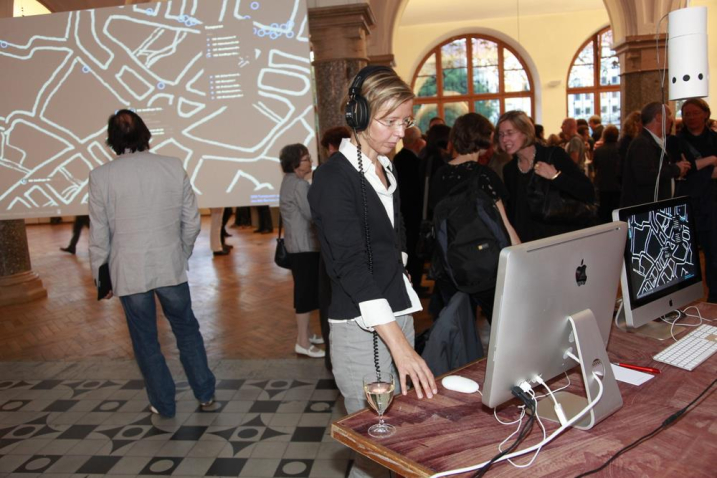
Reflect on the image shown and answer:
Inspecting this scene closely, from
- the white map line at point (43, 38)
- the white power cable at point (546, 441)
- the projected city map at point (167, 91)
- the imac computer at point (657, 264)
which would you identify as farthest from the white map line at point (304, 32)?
the white power cable at point (546, 441)

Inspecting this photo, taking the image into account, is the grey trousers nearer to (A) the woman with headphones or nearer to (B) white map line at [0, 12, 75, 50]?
(A) the woman with headphones

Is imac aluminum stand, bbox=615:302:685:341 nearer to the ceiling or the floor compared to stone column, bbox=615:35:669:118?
nearer to the floor

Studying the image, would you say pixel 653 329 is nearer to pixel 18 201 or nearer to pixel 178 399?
pixel 178 399

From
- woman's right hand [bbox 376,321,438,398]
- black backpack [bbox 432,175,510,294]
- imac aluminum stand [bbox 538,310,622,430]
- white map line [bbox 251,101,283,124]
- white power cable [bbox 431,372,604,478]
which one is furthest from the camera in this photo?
white map line [bbox 251,101,283,124]

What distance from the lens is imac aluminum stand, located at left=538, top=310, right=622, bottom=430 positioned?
141 cm

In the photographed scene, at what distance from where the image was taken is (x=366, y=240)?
1727 millimetres

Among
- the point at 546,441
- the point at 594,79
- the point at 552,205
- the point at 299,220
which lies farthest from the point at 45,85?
the point at 594,79

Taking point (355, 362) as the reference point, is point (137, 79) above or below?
above

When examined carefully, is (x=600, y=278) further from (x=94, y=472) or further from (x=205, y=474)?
(x=94, y=472)

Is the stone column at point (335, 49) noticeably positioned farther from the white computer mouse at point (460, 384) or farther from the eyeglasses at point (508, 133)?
the white computer mouse at point (460, 384)

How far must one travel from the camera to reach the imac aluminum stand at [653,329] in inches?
80.8

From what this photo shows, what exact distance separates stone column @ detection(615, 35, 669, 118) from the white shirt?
21.9ft

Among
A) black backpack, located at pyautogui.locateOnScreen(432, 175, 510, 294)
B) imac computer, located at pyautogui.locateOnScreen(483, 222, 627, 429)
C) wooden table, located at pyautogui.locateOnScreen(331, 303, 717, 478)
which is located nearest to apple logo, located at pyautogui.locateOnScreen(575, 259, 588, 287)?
imac computer, located at pyautogui.locateOnScreen(483, 222, 627, 429)

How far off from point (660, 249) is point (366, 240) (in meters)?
1.07
